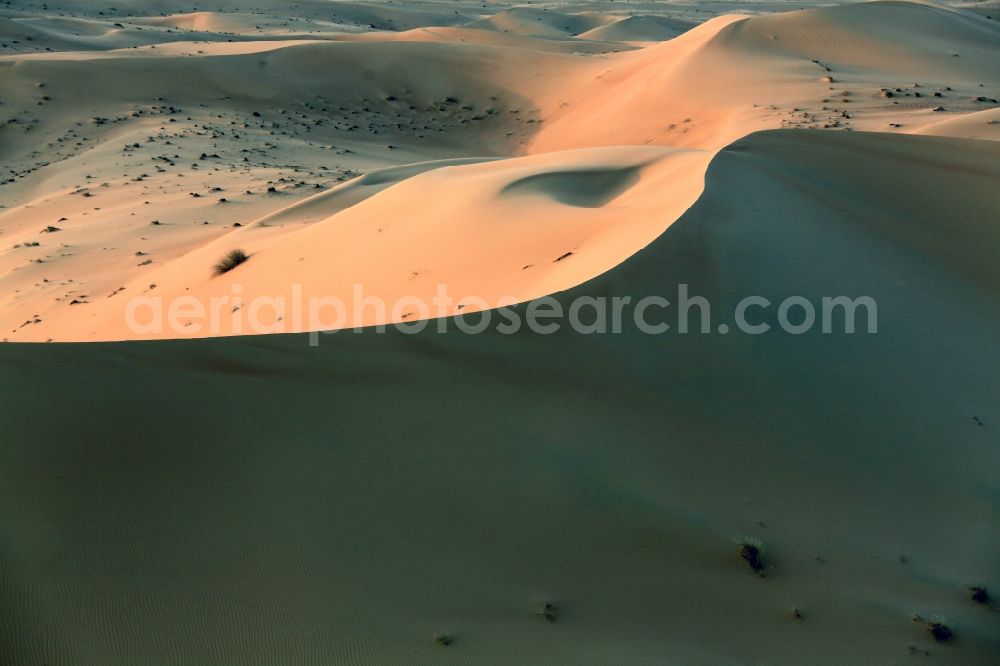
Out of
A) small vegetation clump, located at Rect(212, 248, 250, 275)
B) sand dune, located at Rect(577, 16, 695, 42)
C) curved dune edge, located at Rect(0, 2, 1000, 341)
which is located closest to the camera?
curved dune edge, located at Rect(0, 2, 1000, 341)

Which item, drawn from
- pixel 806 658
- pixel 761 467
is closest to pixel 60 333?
pixel 761 467

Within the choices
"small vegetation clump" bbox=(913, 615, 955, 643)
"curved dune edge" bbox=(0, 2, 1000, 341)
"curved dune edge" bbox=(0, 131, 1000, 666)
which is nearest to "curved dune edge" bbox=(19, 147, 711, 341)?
"curved dune edge" bbox=(0, 2, 1000, 341)

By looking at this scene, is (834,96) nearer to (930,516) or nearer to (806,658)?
(930,516)

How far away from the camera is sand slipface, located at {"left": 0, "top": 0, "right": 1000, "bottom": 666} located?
3480 millimetres

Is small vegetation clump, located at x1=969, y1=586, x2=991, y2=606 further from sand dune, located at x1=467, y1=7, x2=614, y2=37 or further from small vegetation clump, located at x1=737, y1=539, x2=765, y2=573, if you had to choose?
sand dune, located at x1=467, y1=7, x2=614, y2=37

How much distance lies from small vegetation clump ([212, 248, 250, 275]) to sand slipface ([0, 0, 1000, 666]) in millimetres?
31

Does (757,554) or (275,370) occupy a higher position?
(275,370)

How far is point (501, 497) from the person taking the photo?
13.0 feet

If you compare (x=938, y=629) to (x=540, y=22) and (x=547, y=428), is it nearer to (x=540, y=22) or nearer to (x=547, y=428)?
(x=547, y=428)

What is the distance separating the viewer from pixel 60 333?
25.8ft

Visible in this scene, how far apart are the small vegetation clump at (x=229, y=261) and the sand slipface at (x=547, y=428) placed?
31mm

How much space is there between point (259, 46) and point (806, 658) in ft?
81.0

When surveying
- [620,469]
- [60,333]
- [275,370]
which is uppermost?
[275,370]

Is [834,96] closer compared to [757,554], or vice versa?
[757,554]
